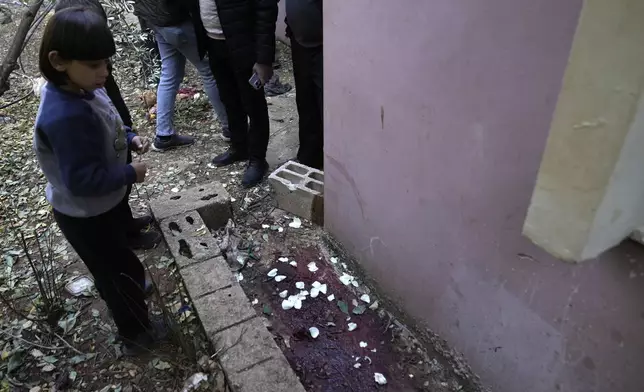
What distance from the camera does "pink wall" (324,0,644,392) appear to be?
153 centimetres

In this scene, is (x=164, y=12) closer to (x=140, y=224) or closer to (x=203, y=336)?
(x=140, y=224)

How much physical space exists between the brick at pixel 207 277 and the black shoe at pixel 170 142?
1.97 metres

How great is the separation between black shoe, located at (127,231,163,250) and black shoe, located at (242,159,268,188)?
88 centimetres

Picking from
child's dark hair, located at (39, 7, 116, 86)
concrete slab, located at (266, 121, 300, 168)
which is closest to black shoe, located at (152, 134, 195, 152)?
concrete slab, located at (266, 121, 300, 168)

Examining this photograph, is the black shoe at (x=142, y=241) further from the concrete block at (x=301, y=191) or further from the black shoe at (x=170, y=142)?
the black shoe at (x=170, y=142)

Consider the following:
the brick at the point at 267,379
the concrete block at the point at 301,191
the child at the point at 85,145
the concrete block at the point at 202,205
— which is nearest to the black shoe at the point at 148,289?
the child at the point at 85,145

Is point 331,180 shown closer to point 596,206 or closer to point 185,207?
point 185,207

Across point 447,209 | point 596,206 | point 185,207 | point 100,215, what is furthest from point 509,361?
point 185,207

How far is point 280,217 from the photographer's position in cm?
354

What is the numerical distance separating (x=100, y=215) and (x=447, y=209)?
146 cm

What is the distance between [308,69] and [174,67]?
1505 mm

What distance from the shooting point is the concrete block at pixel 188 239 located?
2895 millimetres

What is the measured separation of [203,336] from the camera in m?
2.49

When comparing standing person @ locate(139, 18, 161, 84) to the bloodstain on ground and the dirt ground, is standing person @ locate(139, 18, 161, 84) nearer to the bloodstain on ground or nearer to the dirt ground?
the dirt ground
